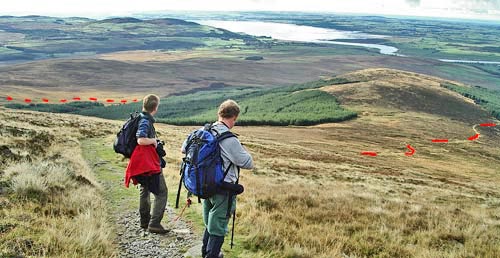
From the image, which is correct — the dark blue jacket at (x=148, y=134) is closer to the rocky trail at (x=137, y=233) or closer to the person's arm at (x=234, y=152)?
the rocky trail at (x=137, y=233)

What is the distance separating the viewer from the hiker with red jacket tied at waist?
8.56 meters

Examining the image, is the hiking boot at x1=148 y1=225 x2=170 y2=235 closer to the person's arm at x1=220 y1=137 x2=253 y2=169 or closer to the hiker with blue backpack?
the hiker with blue backpack

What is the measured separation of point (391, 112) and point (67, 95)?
4567 inches

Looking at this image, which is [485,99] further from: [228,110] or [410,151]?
[228,110]

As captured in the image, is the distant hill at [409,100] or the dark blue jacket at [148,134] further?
the distant hill at [409,100]

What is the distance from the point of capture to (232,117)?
7.00 meters

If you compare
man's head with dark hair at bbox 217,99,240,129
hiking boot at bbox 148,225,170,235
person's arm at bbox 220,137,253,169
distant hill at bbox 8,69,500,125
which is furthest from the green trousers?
distant hill at bbox 8,69,500,125

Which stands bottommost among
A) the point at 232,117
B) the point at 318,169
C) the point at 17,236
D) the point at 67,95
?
the point at 67,95

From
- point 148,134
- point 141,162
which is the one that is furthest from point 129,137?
point 141,162

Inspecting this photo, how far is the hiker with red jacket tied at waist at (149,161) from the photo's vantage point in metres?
8.56

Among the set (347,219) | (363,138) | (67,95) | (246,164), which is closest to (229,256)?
(246,164)

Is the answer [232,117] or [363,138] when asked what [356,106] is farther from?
[232,117]

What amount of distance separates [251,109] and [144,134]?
121330mm

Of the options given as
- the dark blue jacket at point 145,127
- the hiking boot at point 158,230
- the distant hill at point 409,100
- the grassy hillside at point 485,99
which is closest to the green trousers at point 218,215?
the dark blue jacket at point 145,127
